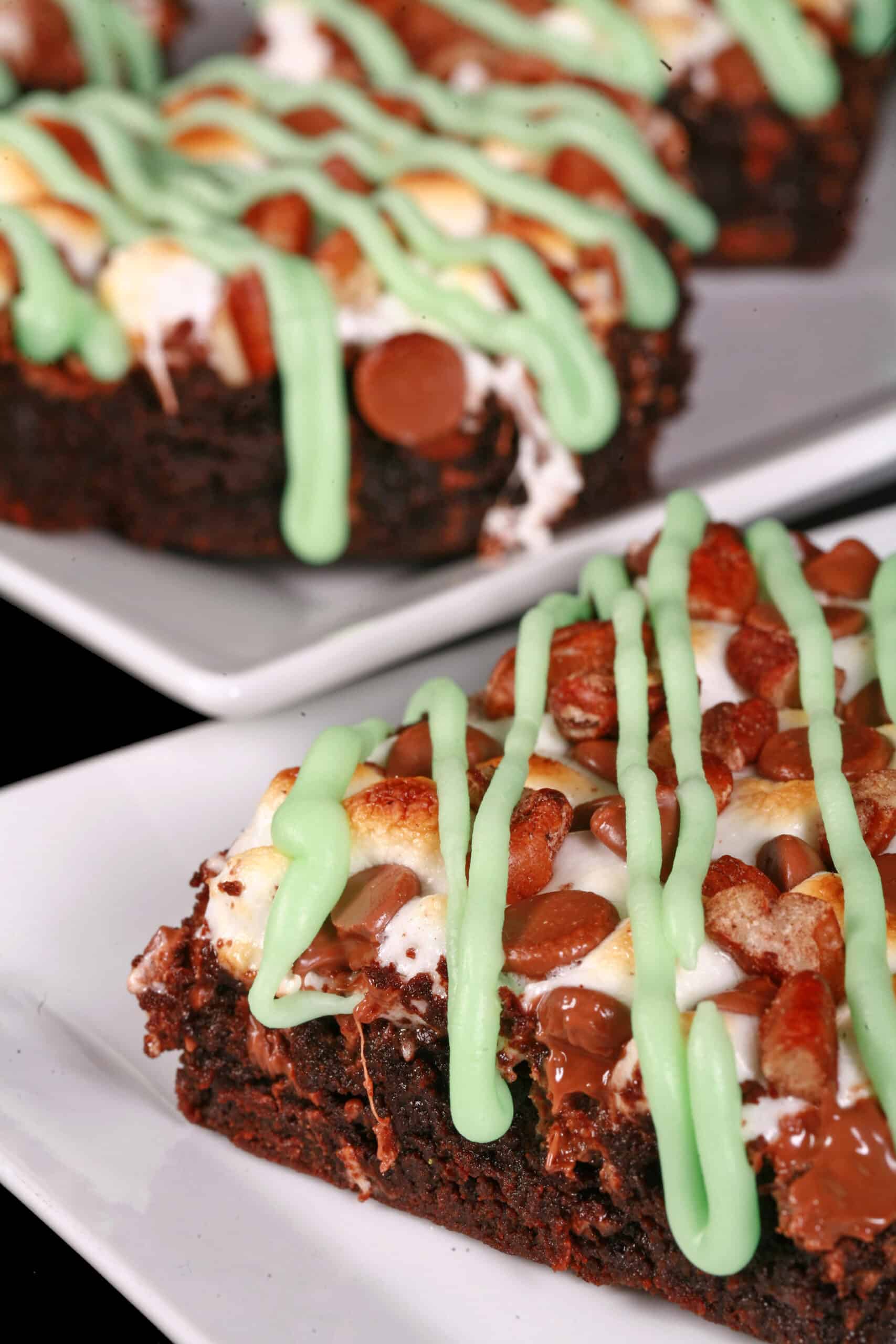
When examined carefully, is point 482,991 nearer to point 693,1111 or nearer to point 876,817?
point 693,1111

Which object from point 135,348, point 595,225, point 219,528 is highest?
point 135,348

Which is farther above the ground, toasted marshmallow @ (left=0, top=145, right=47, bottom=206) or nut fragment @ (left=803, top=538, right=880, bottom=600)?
toasted marshmallow @ (left=0, top=145, right=47, bottom=206)

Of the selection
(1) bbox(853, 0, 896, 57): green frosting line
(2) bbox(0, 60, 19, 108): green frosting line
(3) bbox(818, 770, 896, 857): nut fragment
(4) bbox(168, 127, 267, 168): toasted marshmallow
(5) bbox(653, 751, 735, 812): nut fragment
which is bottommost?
(1) bbox(853, 0, 896, 57): green frosting line

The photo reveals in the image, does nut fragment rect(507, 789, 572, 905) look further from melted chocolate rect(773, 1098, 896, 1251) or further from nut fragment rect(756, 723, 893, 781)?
melted chocolate rect(773, 1098, 896, 1251)

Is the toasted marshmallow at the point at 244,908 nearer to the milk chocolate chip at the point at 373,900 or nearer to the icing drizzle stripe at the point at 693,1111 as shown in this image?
the milk chocolate chip at the point at 373,900

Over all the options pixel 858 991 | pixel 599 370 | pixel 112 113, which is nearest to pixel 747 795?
pixel 858 991

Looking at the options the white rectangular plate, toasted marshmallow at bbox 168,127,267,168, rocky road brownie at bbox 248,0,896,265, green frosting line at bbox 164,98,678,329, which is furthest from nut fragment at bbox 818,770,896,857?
rocky road brownie at bbox 248,0,896,265

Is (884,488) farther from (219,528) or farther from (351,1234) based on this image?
(351,1234)
